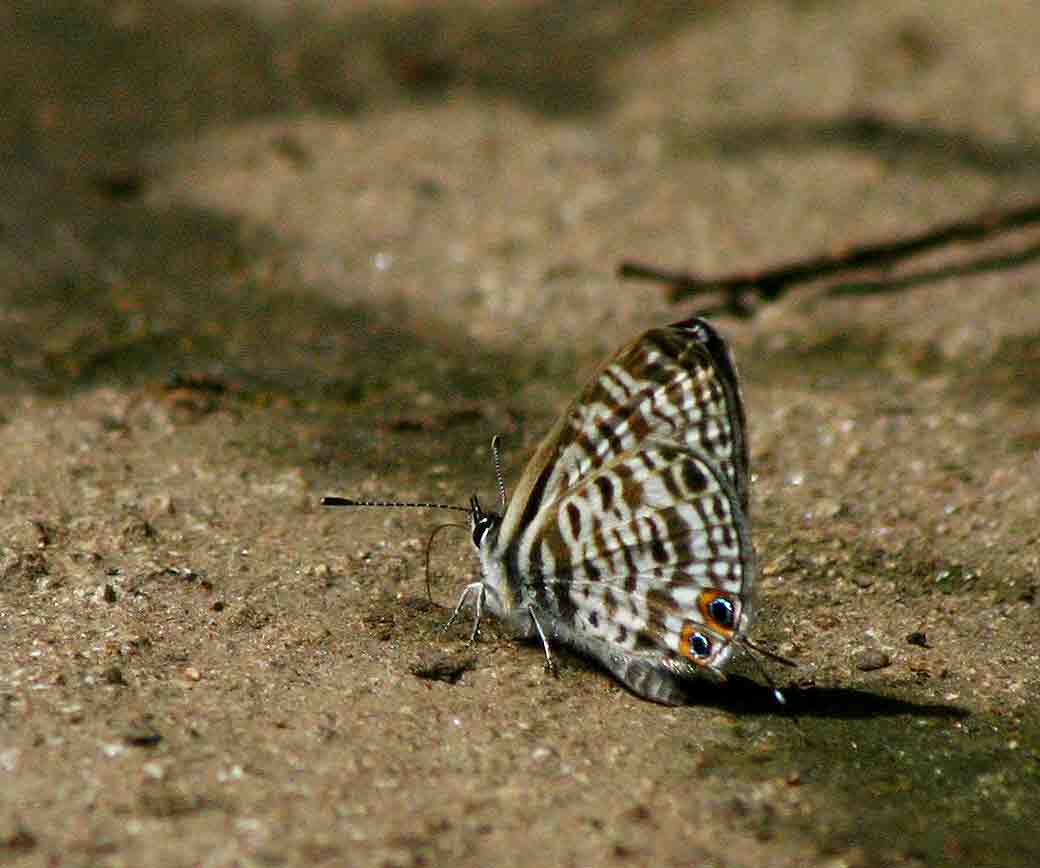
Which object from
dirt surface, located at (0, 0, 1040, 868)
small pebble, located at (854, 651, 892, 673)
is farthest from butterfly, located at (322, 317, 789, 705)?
small pebble, located at (854, 651, 892, 673)

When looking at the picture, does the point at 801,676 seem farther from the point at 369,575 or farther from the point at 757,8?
the point at 757,8

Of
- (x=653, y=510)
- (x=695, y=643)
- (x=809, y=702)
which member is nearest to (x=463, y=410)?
(x=653, y=510)

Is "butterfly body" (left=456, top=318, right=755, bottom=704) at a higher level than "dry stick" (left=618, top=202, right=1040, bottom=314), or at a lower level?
lower

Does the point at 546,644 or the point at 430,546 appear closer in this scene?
the point at 546,644

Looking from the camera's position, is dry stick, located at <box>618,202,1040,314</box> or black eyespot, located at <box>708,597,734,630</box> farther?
dry stick, located at <box>618,202,1040,314</box>

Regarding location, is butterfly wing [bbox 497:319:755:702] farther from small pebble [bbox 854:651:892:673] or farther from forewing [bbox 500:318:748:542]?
small pebble [bbox 854:651:892:673]

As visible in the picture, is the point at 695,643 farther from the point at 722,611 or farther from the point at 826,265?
the point at 826,265
